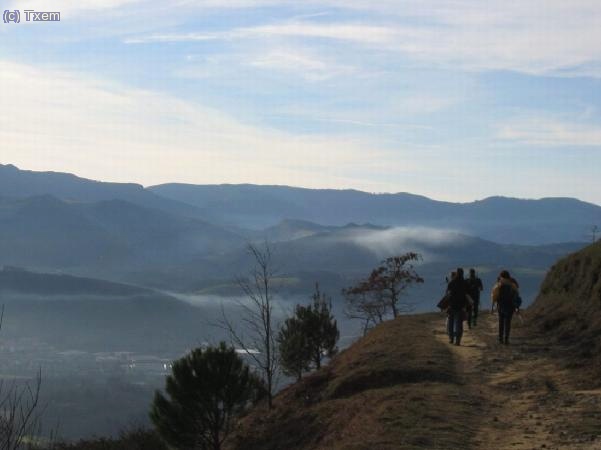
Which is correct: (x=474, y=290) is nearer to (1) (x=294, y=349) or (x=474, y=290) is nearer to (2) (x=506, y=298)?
(2) (x=506, y=298)

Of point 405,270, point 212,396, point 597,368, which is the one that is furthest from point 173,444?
point 405,270

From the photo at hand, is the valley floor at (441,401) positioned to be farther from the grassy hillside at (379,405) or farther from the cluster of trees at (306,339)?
the cluster of trees at (306,339)

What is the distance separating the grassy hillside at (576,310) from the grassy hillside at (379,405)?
310 centimetres

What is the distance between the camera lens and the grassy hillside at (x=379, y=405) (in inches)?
581

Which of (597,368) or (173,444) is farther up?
(597,368)

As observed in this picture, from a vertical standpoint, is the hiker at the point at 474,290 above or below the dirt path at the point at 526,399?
above

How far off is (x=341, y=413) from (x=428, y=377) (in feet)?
7.42

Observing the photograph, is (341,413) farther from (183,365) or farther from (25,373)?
(25,373)

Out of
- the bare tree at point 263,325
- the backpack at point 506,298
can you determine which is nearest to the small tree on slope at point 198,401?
the bare tree at point 263,325

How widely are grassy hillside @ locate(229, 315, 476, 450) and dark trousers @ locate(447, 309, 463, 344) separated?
0.60 m

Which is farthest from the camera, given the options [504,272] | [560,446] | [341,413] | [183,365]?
[183,365]

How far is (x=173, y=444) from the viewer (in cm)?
2753

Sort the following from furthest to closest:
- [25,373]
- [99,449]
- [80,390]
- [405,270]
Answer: [25,373] → [80,390] → [405,270] → [99,449]

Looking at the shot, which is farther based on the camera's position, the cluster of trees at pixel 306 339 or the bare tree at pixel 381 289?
the bare tree at pixel 381 289
